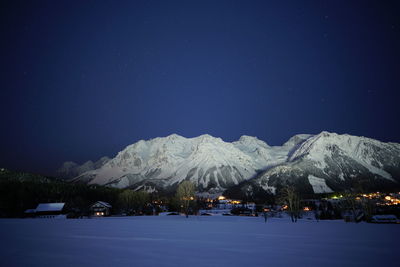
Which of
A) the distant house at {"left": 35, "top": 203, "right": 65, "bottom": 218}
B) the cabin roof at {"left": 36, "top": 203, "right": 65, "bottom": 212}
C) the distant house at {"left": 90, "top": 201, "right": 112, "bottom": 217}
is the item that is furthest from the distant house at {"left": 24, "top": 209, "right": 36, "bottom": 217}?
the distant house at {"left": 90, "top": 201, "right": 112, "bottom": 217}

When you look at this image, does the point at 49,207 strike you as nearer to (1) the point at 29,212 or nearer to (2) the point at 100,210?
(1) the point at 29,212

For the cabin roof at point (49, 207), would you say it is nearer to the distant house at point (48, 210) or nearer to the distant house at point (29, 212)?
the distant house at point (48, 210)

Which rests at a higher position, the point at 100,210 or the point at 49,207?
the point at 49,207

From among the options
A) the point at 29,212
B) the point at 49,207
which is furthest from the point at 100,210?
the point at 29,212

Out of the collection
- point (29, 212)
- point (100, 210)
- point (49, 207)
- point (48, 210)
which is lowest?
point (29, 212)

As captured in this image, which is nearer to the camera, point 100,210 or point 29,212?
point 29,212

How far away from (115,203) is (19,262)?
130067 millimetres

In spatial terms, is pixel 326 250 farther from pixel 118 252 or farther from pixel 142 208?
pixel 142 208

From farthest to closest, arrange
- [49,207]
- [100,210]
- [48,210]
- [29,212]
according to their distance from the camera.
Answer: [100,210] < [49,207] < [48,210] < [29,212]

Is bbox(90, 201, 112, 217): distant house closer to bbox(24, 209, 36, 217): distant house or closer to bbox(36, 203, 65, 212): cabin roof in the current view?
bbox(36, 203, 65, 212): cabin roof

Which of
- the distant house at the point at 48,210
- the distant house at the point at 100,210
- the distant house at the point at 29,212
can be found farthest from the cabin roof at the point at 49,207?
the distant house at the point at 100,210

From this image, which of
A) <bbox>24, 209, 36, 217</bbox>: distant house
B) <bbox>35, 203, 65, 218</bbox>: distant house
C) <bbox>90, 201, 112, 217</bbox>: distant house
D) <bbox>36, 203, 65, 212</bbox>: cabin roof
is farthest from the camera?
<bbox>90, 201, 112, 217</bbox>: distant house

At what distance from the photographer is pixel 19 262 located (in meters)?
19.5

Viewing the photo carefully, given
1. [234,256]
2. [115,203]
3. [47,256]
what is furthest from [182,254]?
[115,203]
